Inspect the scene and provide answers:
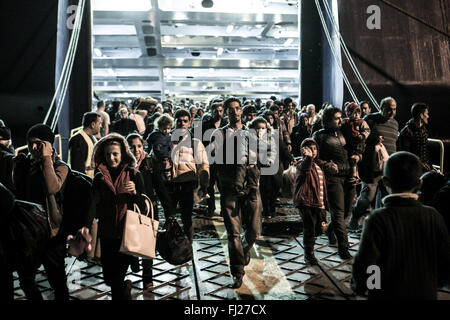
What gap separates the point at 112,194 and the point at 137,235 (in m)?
0.48

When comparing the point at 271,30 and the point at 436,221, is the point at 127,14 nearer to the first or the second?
the point at 271,30

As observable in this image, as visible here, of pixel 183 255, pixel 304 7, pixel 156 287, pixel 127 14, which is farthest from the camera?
pixel 127 14

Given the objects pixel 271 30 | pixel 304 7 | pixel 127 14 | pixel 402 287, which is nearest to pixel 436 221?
pixel 402 287

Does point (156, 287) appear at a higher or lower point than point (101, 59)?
lower

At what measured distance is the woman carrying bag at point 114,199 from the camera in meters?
3.96

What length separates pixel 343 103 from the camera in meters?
10.5

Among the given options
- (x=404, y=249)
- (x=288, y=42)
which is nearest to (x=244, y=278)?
(x=404, y=249)

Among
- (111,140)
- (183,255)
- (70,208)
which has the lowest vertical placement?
(183,255)

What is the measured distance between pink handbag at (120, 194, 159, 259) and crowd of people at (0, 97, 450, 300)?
165mm

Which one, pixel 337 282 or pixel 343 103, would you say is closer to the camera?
pixel 337 282

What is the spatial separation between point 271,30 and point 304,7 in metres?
7.86

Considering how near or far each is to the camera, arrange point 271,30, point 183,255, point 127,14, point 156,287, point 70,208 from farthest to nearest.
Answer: point 271,30 < point 127,14 < point 156,287 < point 183,255 < point 70,208

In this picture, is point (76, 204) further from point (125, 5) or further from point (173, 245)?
point (125, 5)

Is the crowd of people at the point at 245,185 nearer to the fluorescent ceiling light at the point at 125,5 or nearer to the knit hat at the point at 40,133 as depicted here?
the knit hat at the point at 40,133
